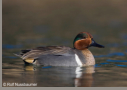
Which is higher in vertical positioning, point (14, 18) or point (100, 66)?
point (14, 18)

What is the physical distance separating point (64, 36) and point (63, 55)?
22.2ft

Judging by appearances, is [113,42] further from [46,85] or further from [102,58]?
[46,85]

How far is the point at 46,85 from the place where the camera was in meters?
9.38

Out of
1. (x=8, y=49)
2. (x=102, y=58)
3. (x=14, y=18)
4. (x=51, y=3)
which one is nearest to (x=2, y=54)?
(x=8, y=49)

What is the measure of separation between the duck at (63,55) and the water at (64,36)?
1.12 ft

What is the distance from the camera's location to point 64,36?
19.0 metres

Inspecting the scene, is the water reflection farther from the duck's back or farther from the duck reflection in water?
the duck's back

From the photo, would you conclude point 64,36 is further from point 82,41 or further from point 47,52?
point 47,52

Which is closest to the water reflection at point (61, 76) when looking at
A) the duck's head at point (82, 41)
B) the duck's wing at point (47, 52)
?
the duck's wing at point (47, 52)

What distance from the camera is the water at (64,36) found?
10.3m

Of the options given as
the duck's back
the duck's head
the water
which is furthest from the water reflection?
the duck's head

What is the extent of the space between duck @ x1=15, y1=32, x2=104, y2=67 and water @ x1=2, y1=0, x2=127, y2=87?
34 centimetres

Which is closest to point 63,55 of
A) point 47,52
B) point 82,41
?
point 47,52

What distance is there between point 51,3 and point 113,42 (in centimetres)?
1115
